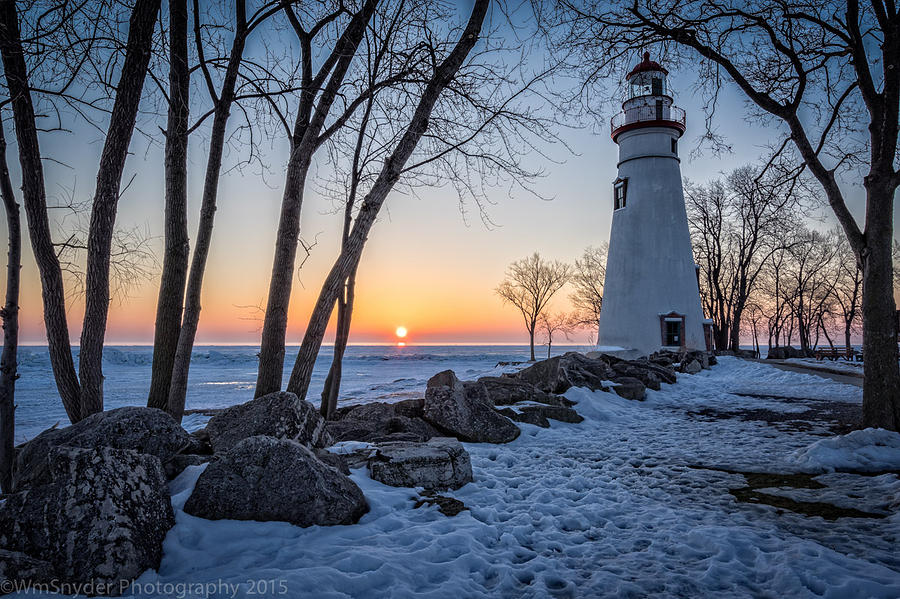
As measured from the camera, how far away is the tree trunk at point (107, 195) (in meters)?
4.29

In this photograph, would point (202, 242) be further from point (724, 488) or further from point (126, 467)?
point (724, 488)

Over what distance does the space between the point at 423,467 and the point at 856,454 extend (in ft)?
15.8

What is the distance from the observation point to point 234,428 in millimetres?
4215

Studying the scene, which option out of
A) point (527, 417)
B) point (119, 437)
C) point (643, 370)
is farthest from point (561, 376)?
point (119, 437)

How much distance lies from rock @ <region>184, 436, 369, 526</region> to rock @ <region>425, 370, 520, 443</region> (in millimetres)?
2933

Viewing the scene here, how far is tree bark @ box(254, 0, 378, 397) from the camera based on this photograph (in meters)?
5.18

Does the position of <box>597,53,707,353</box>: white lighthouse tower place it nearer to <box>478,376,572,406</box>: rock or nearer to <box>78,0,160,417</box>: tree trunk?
<box>478,376,572,406</box>: rock

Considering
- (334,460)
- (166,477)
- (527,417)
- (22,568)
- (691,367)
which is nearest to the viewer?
(22,568)

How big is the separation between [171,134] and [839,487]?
7.96 metres

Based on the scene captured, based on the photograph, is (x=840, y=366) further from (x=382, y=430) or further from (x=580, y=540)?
(x=580, y=540)

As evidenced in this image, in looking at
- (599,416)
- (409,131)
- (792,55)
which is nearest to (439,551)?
(409,131)

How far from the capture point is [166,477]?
352 centimetres

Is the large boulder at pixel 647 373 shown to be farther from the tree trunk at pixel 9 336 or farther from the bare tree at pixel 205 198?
the tree trunk at pixel 9 336

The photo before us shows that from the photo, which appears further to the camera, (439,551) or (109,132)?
(109,132)
